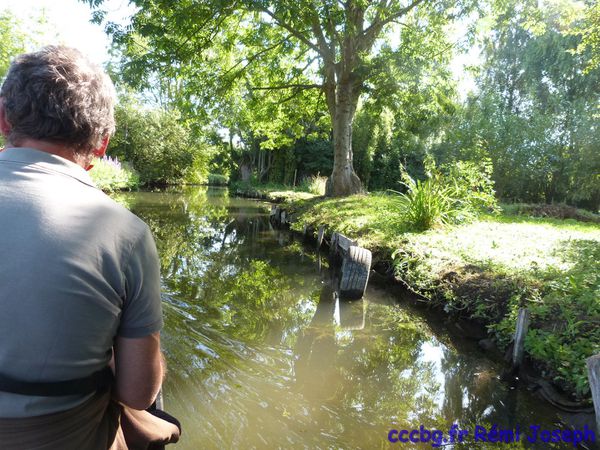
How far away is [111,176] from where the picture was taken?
17.1m

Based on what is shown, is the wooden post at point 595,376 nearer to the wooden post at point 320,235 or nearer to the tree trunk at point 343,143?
the wooden post at point 320,235

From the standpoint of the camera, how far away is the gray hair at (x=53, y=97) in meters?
1.07

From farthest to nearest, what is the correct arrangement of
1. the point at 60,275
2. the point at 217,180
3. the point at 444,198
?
the point at 217,180 < the point at 444,198 < the point at 60,275

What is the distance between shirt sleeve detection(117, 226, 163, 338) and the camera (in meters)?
1.05

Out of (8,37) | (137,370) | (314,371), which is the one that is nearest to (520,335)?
(314,371)

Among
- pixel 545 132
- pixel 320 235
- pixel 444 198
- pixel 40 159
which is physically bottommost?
pixel 320 235

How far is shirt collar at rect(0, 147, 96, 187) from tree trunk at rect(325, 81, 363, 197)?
11639mm

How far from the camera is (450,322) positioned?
4598 mm

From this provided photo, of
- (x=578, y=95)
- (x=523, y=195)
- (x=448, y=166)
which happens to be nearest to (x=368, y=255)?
(x=448, y=166)

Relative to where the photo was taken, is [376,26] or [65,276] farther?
[376,26]

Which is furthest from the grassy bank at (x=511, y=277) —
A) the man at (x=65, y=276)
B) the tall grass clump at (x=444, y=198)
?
the man at (x=65, y=276)

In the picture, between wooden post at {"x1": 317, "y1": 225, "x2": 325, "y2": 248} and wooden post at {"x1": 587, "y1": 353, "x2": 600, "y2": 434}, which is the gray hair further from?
wooden post at {"x1": 317, "y1": 225, "x2": 325, "y2": 248}

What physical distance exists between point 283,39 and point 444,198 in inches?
284

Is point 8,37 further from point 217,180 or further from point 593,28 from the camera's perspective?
point 593,28
